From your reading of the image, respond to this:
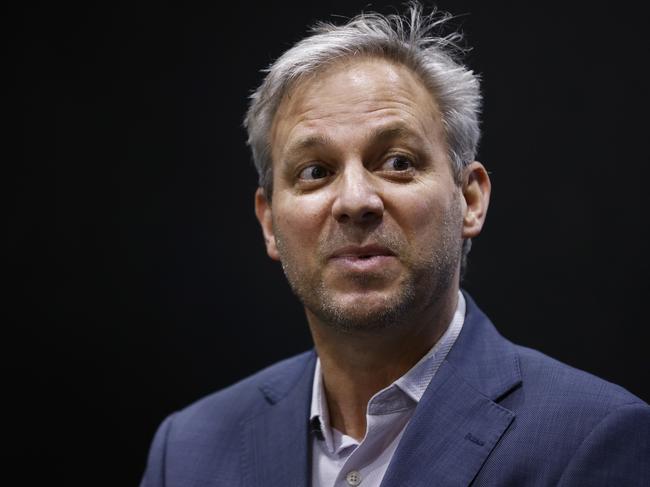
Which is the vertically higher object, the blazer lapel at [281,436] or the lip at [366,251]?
the lip at [366,251]

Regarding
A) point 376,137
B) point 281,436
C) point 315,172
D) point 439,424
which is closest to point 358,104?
Answer: point 376,137

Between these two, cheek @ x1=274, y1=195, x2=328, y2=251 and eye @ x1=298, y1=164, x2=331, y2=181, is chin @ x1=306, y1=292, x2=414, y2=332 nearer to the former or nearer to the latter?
cheek @ x1=274, y1=195, x2=328, y2=251

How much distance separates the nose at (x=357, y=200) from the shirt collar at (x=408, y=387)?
1.42 feet

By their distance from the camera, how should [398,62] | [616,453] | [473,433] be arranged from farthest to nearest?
[398,62]
[473,433]
[616,453]

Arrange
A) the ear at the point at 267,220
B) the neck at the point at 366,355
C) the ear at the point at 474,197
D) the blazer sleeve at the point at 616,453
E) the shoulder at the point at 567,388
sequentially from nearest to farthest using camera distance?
the blazer sleeve at the point at 616,453 → the shoulder at the point at 567,388 → the neck at the point at 366,355 → the ear at the point at 474,197 → the ear at the point at 267,220

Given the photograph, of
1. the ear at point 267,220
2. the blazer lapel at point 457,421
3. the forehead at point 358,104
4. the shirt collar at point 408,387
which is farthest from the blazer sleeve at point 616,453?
the ear at point 267,220

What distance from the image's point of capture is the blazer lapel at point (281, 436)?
2.19 meters

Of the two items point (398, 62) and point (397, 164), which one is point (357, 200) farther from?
point (398, 62)

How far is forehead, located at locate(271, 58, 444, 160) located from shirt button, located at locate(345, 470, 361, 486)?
88 cm

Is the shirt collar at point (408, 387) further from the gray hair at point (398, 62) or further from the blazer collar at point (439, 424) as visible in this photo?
the gray hair at point (398, 62)

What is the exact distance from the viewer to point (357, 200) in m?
2.00

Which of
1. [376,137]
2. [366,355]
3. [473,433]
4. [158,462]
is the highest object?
[376,137]

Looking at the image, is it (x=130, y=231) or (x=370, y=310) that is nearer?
(x=370, y=310)

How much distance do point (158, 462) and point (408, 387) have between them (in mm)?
869
